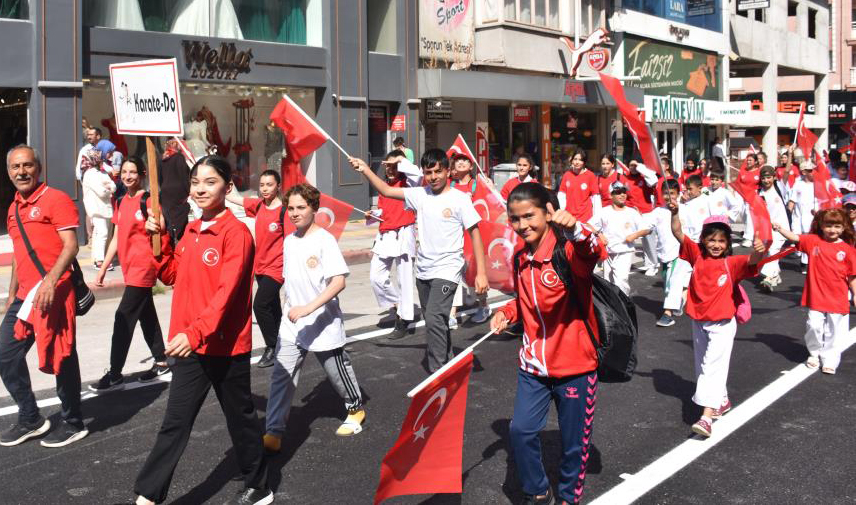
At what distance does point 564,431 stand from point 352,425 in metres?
1.84

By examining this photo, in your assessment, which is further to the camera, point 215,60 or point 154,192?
point 215,60

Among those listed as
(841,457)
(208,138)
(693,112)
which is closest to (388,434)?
(841,457)

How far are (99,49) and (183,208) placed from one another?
8.67m

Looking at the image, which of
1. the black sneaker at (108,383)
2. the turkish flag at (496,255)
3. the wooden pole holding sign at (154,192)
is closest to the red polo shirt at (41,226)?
the wooden pole holding sign at (154,192)

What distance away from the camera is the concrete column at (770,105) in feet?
139

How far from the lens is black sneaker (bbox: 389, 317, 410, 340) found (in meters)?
8.84

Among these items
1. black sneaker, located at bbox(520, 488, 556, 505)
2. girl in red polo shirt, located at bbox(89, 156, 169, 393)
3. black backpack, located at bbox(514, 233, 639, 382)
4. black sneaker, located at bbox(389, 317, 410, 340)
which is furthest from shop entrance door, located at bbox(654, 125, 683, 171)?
black sneaker, located at bbox(520, 488, 556, 505)

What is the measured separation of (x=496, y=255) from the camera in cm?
895

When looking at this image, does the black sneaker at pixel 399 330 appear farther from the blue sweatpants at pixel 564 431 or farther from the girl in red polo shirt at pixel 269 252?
the blue sweatpants at pixel 564 431

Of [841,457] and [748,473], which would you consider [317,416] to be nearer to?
[748,473]

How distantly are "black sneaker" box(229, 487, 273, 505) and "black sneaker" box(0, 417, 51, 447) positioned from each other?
1784 millimetres

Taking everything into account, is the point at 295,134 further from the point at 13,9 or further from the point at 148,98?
the point at 13,9

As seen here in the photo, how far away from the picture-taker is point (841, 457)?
5457 mm

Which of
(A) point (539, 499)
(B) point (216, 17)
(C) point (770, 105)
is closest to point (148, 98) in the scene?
(A) point (539, 499)
